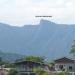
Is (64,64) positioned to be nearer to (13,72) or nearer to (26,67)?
(26,67)

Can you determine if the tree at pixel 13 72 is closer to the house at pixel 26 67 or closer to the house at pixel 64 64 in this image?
the house at pixel 26 67

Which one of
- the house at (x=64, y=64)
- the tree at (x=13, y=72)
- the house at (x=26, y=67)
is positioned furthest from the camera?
the house at (x=26, y=67)

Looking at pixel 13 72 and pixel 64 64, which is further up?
pixel 64 64

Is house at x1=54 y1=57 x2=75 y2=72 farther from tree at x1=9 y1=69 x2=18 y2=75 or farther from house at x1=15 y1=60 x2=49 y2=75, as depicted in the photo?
tree at x1=9 y1=69 x2=18 y2=75

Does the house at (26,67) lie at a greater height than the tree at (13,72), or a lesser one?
greater

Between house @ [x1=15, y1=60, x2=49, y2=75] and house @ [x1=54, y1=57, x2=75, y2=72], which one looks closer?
house @ [x1=54, y1=57, x2=75, y2=72]

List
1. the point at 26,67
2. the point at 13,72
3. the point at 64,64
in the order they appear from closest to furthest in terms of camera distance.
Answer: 1. the point at 13,72
2. the point at 64,64
3. the point at 26,67

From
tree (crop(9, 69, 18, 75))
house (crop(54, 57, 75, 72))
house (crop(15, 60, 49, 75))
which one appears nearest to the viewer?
tree (crop(9, 69, 18, 75))

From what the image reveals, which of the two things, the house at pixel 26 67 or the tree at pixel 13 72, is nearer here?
the tree at pixel 13 72

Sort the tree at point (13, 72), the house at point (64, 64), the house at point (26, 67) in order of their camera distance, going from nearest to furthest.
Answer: the tree at point (13, 72), the house at point (64, 64), the house at point (26, 67)

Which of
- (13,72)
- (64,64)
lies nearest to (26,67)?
(64,64)

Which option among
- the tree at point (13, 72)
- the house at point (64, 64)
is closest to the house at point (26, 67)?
the house at point (64, 64)

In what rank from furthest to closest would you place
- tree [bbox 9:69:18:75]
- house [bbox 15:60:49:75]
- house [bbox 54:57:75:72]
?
house [bbox 15:60:49:75], house [bbox 54:57:75:72], tree [bbox 9:69:18:75]

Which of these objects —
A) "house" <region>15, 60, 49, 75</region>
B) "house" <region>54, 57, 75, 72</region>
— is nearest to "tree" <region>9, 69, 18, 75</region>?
"house" <region>15, 60, 49, 75</region>
